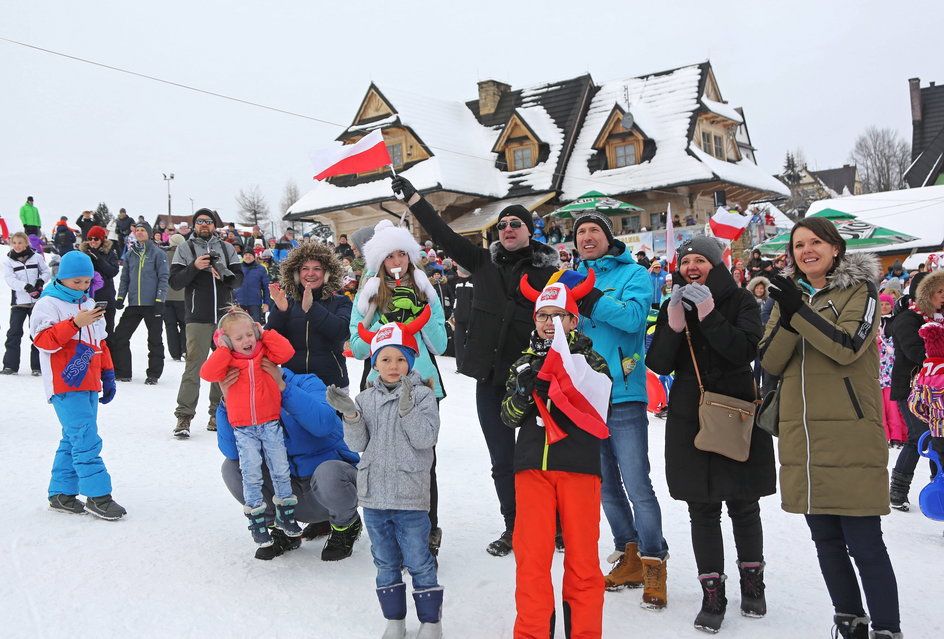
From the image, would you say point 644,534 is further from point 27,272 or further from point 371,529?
point 27,272

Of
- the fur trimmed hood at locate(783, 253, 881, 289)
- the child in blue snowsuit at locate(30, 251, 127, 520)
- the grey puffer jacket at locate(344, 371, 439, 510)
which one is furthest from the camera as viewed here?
the child in blue snowsuit at locate(30, 251, 127, 520)

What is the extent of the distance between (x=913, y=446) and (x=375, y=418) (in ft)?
15.9

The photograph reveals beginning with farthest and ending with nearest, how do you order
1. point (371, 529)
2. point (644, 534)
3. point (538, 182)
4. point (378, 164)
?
point (538, 182) < point (378, 164) < point (644, 534) < point (371, 529)

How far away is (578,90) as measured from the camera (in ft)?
99.9

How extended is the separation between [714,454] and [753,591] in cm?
73

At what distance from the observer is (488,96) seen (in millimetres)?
32188

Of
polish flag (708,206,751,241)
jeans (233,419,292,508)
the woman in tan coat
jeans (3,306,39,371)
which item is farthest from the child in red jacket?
jeans (3,306,39,371)

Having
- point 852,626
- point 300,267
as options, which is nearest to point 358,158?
point 300,267

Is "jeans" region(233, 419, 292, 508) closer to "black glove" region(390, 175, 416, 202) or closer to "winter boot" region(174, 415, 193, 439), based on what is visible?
"black glove" region(390, 175, 416, 202)

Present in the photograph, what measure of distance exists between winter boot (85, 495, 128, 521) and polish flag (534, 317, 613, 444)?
11.0 ft

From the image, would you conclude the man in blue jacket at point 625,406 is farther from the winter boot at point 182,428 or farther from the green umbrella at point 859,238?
the green umbrella at point 859,238

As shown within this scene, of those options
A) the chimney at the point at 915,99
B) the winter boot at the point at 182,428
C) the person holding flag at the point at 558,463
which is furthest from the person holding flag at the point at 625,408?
the chimney at the point at 915,99

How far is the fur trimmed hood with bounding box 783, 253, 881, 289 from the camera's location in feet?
10.8

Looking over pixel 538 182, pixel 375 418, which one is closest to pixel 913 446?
pixel 375 418
